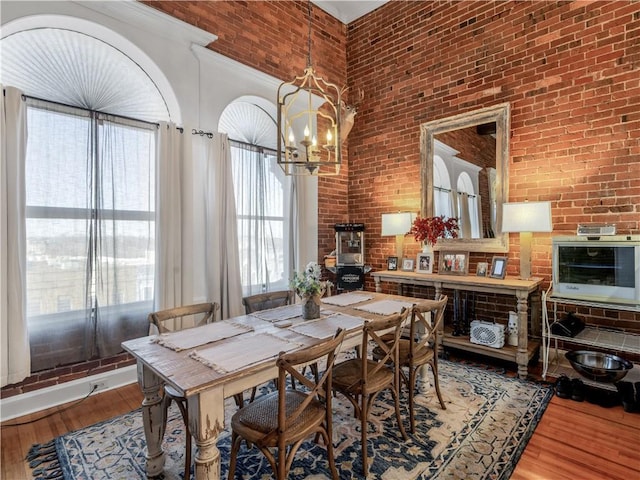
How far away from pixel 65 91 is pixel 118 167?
680 mm

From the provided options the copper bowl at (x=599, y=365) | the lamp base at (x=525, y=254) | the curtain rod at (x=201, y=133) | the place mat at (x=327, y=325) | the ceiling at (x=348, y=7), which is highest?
the ceiling at (x=348, y=7)

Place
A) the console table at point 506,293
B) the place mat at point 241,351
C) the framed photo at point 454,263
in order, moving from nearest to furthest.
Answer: the place mat at point 241,351 < the console table at point 506,293 < the framed photo at point 454,263

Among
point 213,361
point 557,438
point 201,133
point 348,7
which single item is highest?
point 348,7

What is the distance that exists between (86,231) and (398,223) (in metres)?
3.29

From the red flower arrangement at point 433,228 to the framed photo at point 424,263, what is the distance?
0.57 ft

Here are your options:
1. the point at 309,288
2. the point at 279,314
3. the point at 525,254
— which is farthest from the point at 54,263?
the point at 525,254

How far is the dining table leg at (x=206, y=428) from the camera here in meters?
1.33

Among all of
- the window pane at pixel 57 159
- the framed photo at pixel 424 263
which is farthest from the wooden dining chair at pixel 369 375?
the window pane at pixel 57 159

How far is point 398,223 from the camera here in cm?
411

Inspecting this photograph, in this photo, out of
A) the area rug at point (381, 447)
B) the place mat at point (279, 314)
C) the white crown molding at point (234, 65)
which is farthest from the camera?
the white crown molding at point (234, 65)

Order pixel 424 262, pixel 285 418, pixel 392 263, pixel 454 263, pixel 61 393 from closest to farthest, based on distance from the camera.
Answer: pixel 285 418 < pixel 61 393 < pixel 454 263 < pixel 424 262 < pixel 392 263

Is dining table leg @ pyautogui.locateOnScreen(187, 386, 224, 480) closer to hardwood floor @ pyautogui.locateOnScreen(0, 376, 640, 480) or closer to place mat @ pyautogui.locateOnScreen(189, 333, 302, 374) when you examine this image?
place mat @ pyautogui.locateOnScreen(189, 333, 302, 374)

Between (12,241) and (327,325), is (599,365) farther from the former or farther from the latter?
(12,241)

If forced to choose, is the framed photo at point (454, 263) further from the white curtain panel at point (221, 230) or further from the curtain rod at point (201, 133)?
the curtain rod at point (201, 133)
